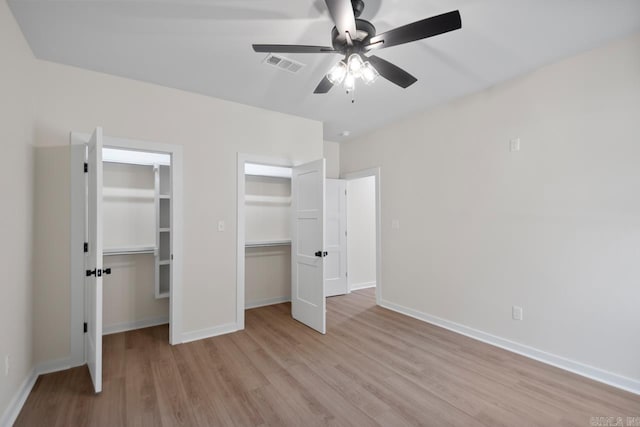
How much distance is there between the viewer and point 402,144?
4.25 metres

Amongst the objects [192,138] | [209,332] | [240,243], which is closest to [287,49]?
[192,138]

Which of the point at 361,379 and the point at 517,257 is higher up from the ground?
the point at 517,257

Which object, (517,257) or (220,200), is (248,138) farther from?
(517,257)

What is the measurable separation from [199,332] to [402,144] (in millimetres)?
3523

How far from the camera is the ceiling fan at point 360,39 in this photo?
1599mm

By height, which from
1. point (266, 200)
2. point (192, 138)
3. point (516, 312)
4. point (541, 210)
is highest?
point (192, 138)

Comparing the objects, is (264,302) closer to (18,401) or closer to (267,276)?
(267,276)

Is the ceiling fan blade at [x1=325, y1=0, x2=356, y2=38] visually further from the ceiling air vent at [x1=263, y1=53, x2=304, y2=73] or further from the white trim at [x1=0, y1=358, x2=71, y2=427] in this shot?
the white trim at [x1=0, y1=358, x2=71, y2=427]

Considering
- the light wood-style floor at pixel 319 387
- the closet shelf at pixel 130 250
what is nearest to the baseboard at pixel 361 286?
the light wood-style floor at pixel 319 387

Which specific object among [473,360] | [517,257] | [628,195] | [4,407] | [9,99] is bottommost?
[473,360]

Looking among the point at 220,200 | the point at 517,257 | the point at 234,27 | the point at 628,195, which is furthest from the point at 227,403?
the point at 628,195

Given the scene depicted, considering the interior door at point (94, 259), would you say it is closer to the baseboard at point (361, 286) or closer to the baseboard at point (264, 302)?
the baseboard at point (264, 302)

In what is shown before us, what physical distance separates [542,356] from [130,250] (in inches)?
176

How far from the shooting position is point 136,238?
3785 mm
